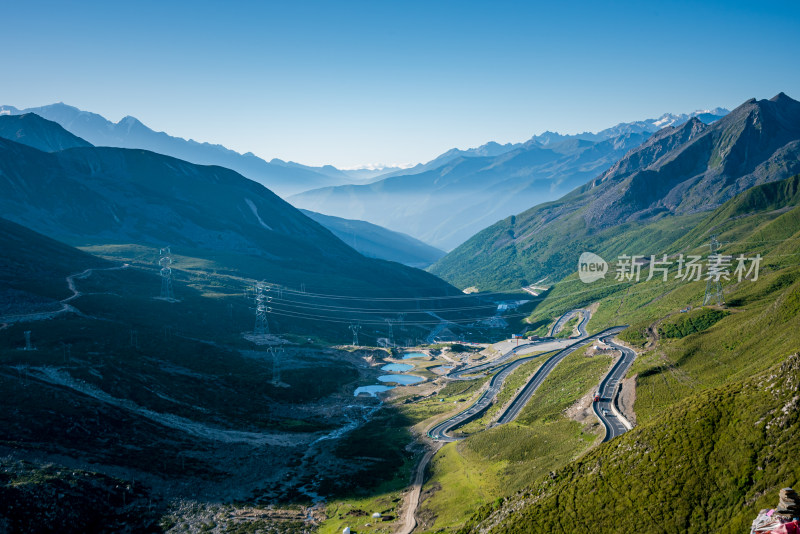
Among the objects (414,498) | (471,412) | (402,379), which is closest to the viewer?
(414,498)

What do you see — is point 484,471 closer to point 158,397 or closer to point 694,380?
point 694,380

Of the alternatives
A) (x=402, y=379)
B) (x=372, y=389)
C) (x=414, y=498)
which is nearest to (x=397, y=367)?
(x=402, y=379)

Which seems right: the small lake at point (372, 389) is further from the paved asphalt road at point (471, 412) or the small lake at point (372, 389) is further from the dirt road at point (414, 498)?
the dirt road at point (414, 498)

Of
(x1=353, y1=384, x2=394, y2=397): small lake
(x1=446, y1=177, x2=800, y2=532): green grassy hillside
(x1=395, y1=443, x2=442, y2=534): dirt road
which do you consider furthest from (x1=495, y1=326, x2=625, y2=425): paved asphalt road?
(x1=446, y1=177, x2=800, y2=532): green grassy hillside

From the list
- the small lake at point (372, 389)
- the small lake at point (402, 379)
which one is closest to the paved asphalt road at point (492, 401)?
the small lake at point (402, 379)

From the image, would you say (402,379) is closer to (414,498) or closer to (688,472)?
(414,498)
